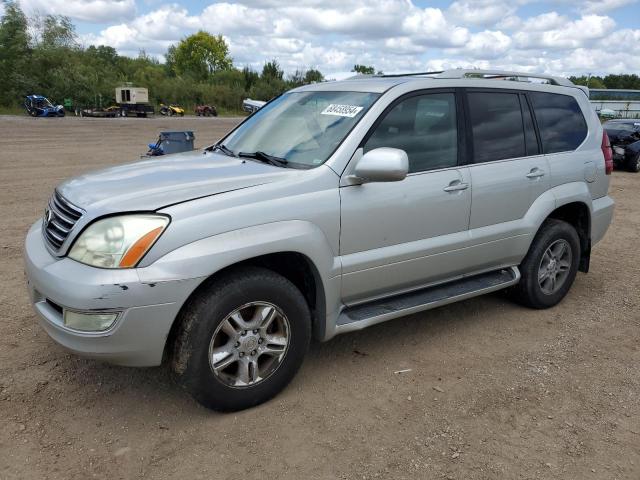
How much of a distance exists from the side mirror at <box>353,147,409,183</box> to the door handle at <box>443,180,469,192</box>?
679 mm

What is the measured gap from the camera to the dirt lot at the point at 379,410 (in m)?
2.73

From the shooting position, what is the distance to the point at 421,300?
Result: 3.80 metres

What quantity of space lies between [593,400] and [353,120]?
226cm

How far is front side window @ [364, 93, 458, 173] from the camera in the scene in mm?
3564

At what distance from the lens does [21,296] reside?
15.3 feet

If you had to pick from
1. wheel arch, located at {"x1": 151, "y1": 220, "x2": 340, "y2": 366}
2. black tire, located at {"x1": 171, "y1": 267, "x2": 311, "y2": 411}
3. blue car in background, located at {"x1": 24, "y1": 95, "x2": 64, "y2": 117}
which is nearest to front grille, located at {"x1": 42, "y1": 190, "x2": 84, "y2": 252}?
wheel arch, located at {"x1": 151, "y1": 220, "x2": 340, "y2": 366}

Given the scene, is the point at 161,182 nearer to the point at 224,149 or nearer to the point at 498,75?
the point at 224,149

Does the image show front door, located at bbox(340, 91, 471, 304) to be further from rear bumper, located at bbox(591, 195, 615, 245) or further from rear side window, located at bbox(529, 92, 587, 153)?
rear bumper, located at bbox(591, 195, 615, 245)

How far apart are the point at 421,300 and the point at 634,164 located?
14.7 m

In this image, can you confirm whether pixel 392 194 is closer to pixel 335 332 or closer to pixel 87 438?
pixel 335 332

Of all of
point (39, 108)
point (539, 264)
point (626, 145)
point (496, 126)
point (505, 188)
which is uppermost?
point (39, 108)

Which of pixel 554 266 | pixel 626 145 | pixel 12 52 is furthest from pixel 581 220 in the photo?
pixel 12 52

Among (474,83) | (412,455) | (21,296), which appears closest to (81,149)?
(21,296)

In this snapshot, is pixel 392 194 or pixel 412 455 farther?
pixel 392 194
